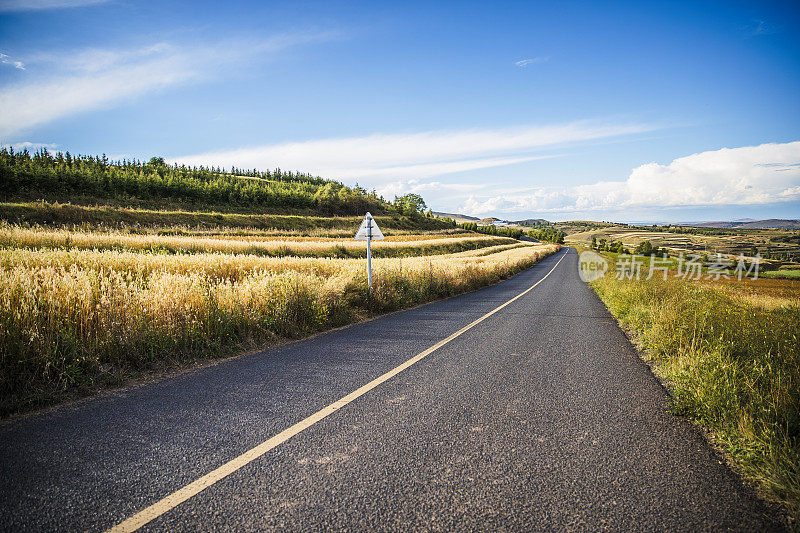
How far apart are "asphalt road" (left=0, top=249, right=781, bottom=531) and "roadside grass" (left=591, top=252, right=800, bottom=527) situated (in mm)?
256

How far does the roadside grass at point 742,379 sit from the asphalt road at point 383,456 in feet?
0.84

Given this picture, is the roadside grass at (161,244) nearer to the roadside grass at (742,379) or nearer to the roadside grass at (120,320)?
the roadside grass at (120,320)

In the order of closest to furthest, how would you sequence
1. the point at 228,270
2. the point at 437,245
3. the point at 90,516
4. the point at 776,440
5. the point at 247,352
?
1. the point at 90,516
2. the point at 776,440
3. the point at 247,352
4. the point at 228,270
5. the point at 437,245

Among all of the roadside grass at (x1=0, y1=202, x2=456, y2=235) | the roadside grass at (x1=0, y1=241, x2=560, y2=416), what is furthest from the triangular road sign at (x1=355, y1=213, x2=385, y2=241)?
the roadside grass at (x1=0, y1=202, x2=456, y2=235)

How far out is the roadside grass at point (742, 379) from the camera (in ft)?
9.78

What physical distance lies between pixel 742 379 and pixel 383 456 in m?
4.23

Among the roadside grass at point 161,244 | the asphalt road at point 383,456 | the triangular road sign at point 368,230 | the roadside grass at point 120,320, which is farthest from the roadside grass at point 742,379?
the roadside grass at point 161,244

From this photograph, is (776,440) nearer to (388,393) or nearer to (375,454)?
(375,454)

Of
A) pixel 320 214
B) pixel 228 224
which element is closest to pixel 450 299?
pixel 228 224

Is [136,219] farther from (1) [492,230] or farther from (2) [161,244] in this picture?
(1) [492,230]

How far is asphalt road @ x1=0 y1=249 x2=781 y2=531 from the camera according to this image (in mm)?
2514

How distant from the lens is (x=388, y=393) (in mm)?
4715

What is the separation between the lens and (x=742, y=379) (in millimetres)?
4277

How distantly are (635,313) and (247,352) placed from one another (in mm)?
9675
